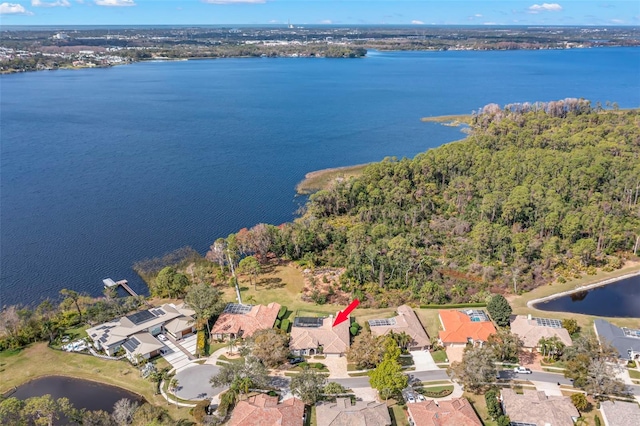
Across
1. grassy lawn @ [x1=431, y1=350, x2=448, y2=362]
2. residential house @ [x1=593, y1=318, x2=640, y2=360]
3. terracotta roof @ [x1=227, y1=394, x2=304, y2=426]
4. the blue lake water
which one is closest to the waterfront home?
the blue lake water

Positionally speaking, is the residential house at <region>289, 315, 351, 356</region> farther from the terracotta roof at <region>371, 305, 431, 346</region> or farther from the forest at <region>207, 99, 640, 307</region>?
the forest at <region>207, 99, 640, 307</region>

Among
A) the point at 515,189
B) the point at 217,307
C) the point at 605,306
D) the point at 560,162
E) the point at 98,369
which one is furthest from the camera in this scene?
the point at 560,162

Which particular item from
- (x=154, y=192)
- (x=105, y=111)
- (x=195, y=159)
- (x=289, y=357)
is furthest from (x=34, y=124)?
(x=289, y=357)

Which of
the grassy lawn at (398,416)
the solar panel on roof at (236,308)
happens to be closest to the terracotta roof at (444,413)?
the grassy lawn at (398,416)

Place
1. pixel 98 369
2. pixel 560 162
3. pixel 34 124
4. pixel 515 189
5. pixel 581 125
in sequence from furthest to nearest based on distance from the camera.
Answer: pixel 34 124, pixel 581 125, pixel 560 162, pixel 515 189, pixel 98 369

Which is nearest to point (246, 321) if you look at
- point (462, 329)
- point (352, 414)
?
point (352, 414)

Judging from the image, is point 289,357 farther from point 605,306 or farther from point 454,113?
point 454,113
